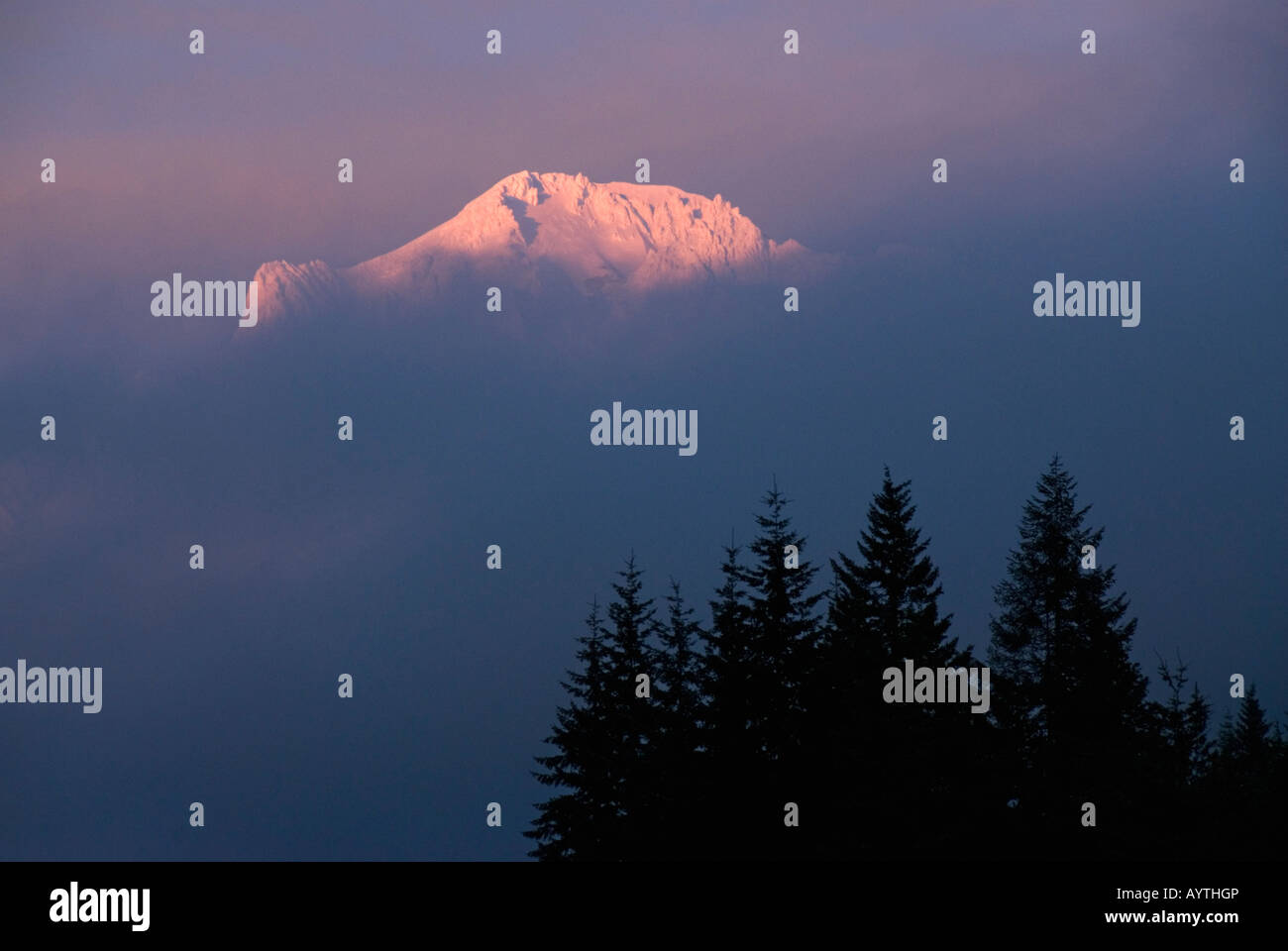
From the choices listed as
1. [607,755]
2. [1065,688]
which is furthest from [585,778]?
[1065,688]

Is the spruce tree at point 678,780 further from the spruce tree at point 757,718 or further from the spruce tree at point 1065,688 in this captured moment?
the spruce tree at point 1065,688

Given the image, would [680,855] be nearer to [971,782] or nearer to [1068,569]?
[971,782]

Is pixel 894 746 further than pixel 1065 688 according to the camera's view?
No

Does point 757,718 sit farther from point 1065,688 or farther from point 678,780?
point 1065,688

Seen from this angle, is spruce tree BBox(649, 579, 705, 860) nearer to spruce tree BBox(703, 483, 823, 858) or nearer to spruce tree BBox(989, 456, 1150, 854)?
spruce tree BBox(703, 483, 823, 858)

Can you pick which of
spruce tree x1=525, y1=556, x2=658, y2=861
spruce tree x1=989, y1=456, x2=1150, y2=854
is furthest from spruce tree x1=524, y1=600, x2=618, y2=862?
spruce tree x1=989, y1=456, x2=1150, y2=854

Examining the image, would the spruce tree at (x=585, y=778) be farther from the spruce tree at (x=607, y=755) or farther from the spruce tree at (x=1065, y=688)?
the spruce tree at (x=1065, y=688)

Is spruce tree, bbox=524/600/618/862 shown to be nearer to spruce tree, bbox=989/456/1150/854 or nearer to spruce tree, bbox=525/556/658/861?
spruce tree, bbox=525/556/658/861

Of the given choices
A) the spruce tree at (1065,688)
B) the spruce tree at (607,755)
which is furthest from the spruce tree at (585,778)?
the spruce tree at (1065,688)

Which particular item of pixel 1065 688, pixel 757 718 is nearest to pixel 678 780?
pixel 757 718

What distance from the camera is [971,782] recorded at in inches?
1896

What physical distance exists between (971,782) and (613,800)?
46.5 ft
